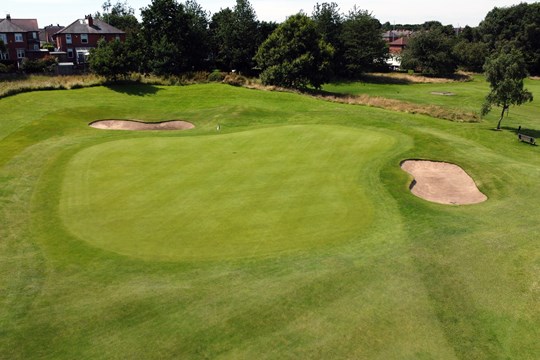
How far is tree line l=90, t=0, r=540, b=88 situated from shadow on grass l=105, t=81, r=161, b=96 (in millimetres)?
1541

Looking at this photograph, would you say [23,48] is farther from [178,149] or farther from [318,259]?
[318,259]

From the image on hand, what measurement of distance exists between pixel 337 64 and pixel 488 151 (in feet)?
232

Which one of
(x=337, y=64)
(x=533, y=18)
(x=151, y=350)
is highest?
(x=533, y=18)

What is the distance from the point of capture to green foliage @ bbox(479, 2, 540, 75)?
12069 cm

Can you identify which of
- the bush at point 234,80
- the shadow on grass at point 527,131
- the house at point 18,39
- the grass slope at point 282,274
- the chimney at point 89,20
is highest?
the chimney at point 89,20

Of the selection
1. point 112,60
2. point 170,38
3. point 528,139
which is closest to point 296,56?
point 170,38

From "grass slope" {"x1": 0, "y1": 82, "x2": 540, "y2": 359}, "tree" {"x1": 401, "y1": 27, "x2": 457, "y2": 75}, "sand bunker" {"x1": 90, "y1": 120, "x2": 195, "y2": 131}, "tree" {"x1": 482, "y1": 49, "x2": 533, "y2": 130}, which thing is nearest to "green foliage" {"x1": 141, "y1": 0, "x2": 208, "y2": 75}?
"sand bunker" {"x1": 90, "y1": 120, "x2": 195, "y2": 131}

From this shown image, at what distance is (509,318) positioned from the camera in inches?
589

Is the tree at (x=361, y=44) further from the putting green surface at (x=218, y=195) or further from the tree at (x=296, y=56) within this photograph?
the putting green surface at (x=218, y=195)

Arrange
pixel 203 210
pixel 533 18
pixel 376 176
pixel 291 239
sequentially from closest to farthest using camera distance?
pixel 291 239
pixel 203 210
pixel 376 176
pixel 533 18

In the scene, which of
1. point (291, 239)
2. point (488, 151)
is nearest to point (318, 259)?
point (291, 239)

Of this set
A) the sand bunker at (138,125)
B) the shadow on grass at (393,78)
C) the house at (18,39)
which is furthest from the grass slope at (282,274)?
the house at (18,39)

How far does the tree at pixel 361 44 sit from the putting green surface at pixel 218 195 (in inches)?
2864

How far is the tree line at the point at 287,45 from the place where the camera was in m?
72.6
